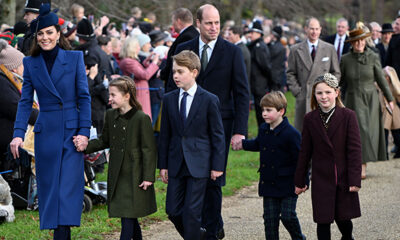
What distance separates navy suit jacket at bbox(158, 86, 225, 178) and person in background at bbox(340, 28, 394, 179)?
204 inches

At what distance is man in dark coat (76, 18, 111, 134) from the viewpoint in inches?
433

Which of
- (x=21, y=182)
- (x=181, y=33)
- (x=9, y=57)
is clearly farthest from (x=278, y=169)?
(x=9, y=57)

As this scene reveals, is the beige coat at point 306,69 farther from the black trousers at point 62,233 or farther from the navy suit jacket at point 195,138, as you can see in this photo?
the black trousers at point 62,233

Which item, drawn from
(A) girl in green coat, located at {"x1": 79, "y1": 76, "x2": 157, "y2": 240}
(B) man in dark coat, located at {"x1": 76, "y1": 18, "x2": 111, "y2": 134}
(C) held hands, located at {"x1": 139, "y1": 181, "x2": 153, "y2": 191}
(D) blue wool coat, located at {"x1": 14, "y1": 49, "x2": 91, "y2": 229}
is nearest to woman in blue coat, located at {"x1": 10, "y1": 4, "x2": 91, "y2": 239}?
(D) blue wool coat, located at {"x1": 14, "y1": 49, "x2": 91, "y2": 229}

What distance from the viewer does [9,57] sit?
28.5 ft

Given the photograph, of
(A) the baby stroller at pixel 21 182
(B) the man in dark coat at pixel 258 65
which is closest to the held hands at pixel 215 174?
(A) the baby stroller at pixel 21 182

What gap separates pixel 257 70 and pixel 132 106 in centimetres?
1000

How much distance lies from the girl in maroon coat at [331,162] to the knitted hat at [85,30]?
527 cm

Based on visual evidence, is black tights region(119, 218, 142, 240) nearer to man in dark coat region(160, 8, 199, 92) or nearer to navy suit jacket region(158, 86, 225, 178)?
navy suit jacket region(158, 86, 225, 178)

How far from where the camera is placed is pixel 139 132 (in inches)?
261

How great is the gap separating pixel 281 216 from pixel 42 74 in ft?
7.76

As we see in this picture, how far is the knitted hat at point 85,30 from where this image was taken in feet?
36.3

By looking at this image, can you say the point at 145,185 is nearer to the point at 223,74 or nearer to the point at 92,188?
the point at 223,74

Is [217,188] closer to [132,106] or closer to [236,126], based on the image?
[236,126]
